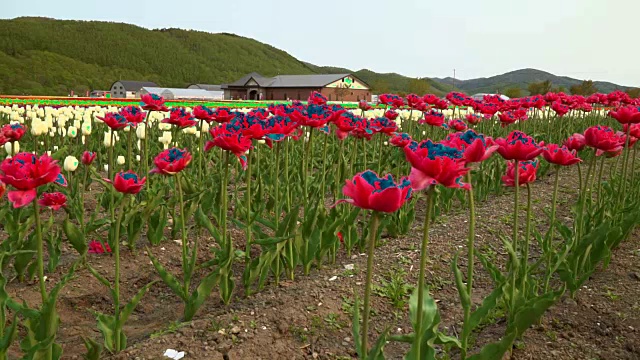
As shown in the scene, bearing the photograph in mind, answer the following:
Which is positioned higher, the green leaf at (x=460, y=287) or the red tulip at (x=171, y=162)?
the red tulip at (x=171, y=162)

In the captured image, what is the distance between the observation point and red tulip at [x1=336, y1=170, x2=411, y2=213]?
1781mm

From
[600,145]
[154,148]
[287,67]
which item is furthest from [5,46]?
[600,145]

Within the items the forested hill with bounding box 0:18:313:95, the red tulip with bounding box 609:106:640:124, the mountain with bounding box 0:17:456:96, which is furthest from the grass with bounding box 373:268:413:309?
the forested hill with bounding box 0:18:313:95

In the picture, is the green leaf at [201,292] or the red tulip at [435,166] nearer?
the red tulip at [435,166]

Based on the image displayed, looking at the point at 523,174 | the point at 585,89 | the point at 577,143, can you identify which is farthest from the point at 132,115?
the point at 585,89

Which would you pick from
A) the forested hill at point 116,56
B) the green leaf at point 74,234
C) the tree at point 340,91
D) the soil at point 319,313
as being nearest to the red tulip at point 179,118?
the soil at point 319,313

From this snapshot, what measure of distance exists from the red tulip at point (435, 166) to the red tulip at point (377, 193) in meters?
0.06

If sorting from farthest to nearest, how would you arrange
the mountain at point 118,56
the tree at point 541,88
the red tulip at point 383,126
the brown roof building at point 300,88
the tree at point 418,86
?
the mountain at point 118,56, the tree at point 418,86, the brown roof building at point 300,88, the tree at point 541,88, the red tulip at point 383,126

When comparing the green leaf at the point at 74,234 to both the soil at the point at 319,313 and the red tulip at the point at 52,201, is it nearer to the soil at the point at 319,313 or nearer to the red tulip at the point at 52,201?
the red tulip at the point at 52,201

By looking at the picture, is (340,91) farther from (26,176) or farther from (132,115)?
(26,176)

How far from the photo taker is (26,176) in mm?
2238

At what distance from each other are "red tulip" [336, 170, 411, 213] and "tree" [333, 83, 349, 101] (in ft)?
207

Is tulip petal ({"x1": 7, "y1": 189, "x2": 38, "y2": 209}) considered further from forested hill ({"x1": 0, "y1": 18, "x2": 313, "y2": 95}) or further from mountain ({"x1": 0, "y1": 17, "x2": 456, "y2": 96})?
forested hill ({"x1": 0, "y1": 18, "x2": 313, "y2": 95})

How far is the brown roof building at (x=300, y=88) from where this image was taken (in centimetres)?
6550
